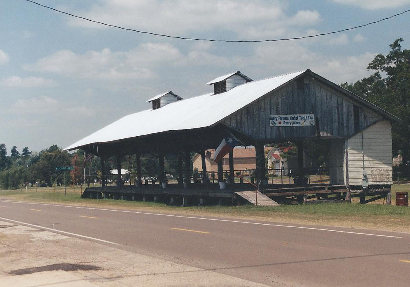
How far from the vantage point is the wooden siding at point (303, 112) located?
36.2 metres

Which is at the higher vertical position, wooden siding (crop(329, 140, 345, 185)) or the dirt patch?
wooden siding (crop(329, 140, 345, 185))

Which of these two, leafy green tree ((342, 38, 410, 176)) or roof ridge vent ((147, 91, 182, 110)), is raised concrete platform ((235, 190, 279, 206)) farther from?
leafy green tree ((342, 38, 410, 176))

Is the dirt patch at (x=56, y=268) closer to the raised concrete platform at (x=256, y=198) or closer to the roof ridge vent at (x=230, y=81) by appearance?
the raised concrete platform at (x=256, y=198)

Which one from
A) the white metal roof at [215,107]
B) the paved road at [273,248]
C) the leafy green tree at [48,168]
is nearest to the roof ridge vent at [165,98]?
the white metal roof at [215,107]

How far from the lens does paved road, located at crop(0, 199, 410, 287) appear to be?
10594 millimetres

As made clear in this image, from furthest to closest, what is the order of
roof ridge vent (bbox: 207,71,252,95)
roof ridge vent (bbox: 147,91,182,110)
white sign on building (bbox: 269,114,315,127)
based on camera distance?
roof ridge vent (bbox: 147,91,182,110), roof ridge vent (bbox: 207,71,252,95), white sign on building (bbox: 269,114,315,127)

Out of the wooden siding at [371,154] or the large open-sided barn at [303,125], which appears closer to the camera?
the large open-sided barn at [303,125]

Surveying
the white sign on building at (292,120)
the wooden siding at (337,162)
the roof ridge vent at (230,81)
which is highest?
the roof ridge vent at (230,81)

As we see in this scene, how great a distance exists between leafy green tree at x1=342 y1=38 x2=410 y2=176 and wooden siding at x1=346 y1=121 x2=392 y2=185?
111 ft

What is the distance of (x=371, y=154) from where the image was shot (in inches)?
1559

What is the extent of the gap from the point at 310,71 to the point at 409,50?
57688 millimetres

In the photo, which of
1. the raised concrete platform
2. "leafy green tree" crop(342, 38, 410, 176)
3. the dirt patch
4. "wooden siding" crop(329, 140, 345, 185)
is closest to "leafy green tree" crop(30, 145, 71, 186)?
"leafy green tree" crop(342, 38, 410, 176)

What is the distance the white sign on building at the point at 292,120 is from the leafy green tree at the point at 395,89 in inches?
1505

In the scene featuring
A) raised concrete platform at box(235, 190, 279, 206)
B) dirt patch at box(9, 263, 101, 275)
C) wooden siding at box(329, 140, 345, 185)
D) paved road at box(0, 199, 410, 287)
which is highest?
wooden siding at box(329, 140, 345, 185)
